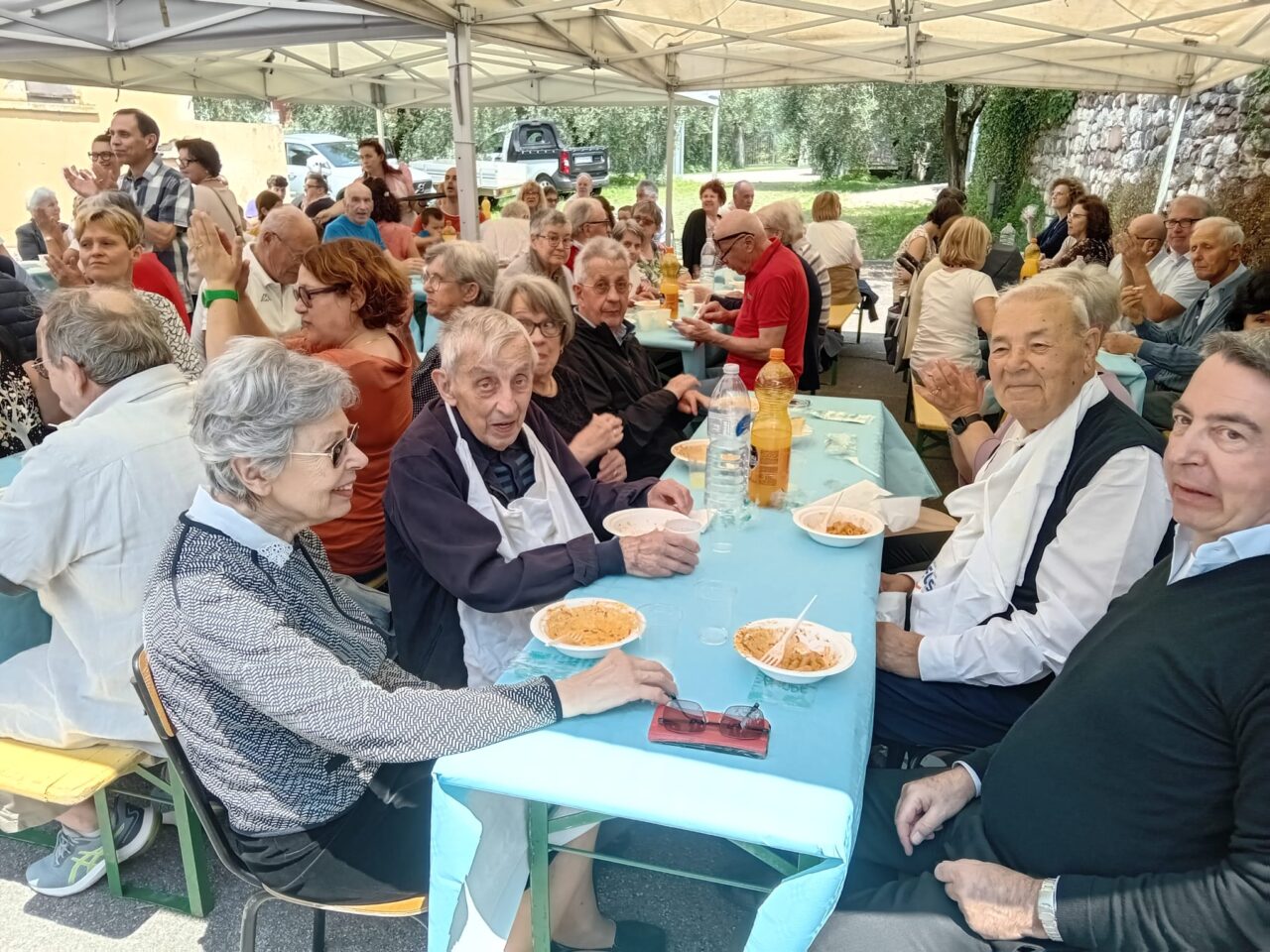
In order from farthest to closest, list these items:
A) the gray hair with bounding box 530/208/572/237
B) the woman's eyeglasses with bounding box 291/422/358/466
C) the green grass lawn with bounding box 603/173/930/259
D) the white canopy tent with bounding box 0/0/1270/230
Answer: the green grass lawn with bounding box 603/173/930/259 < the white canopy tent with bounding box 0/0/1270/230 < the gray hair with bounding box 530/208/572/237 < the woman's eyeglasses with bounding box 291/422/358/466

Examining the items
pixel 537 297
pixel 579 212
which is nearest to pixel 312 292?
pixel 537 297

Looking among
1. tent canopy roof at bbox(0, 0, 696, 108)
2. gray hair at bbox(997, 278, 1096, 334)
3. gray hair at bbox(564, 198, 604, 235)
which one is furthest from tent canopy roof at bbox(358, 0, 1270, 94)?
gray hair at bbox(997, 278, 1096, 334)

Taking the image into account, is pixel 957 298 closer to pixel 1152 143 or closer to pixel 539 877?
pixel 539 877

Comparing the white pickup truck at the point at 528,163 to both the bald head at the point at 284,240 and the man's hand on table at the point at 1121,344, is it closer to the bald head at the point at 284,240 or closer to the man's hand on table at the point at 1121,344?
the bald head at the point at 284,240

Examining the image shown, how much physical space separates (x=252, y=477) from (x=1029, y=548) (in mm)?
1694

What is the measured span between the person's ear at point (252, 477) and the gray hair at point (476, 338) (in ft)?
2.18

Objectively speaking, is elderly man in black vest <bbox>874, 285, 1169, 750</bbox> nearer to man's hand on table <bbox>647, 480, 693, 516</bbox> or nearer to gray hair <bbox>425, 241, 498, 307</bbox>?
man's hand on table <bbox>647, 480, 693, 516</bbox>

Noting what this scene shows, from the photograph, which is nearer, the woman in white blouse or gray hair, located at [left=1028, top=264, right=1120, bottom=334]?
gray hair, located at [left=1028, top=264, right=1120, bottom=334]

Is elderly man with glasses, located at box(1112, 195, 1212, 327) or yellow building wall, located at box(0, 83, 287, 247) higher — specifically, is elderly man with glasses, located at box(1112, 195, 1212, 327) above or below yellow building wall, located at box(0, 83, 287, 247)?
below

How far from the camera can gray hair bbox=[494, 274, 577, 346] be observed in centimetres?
281

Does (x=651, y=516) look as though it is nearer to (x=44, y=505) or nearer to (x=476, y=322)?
(x=476, y=322)

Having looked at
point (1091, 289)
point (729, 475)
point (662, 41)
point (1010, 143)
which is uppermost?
point (662, 41)

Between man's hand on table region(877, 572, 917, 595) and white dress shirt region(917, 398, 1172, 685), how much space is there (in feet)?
1.44

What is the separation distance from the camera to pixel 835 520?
7.45 ft
